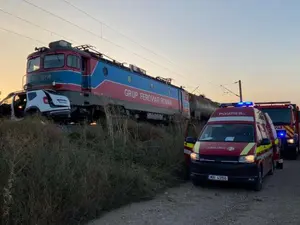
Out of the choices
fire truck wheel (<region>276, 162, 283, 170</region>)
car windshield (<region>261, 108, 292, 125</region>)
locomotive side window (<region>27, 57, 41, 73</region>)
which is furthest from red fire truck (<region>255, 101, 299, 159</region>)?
locomotive side window (<region>27, 57, 41, 73</region>)

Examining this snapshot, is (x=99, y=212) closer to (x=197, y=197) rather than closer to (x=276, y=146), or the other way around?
(x=197, y=197)

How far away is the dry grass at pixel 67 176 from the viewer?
6.19 m

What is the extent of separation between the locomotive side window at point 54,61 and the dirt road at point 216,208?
31.2ft

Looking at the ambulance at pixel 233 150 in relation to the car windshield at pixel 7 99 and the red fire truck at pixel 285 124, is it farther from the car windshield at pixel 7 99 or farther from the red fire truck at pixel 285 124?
the car windshield at pixel 7 99

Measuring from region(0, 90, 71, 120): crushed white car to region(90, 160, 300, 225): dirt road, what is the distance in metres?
7.22

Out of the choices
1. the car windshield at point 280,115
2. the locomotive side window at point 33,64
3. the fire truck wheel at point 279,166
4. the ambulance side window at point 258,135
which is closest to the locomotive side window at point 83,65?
the locomotive side window at point 33,64

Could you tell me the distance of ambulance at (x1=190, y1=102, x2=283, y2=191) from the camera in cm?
991

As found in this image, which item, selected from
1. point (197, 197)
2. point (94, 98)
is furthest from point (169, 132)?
point (197, 197)

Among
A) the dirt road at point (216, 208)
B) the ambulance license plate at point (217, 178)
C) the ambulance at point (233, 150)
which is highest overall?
the ambulance at point (233, 150)

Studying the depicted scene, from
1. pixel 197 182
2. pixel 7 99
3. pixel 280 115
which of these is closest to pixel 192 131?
pixel 197 182

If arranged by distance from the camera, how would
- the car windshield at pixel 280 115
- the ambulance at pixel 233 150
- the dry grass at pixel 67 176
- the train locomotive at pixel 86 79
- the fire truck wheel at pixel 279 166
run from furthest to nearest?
the car windshield at pixel 280 115 < the train locomotive at pixel 86 79 < the fire truck wheel at pixel 279 166 < the ambulance at pixel 233 150 < the dry grass at pixel 67 176

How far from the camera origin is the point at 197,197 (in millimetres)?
9391

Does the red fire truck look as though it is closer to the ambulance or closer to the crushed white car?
the ambulance

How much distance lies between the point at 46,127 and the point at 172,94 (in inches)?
824
